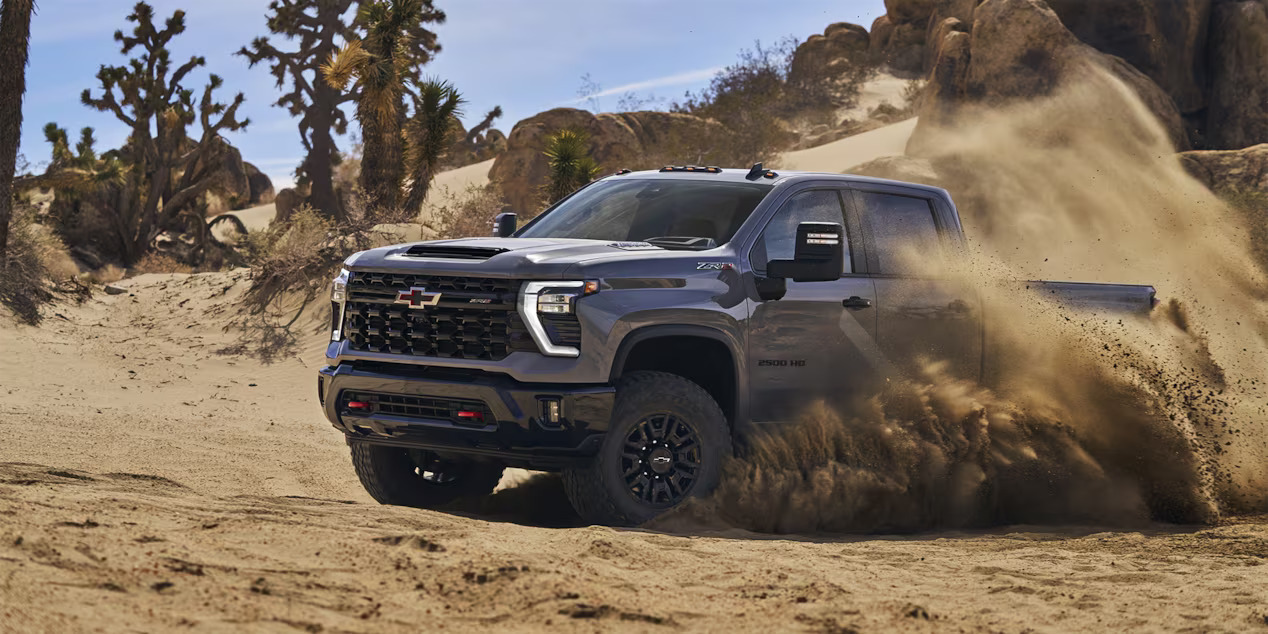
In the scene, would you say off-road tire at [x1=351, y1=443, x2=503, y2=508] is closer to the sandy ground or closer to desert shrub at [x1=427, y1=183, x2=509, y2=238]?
the sandy ground

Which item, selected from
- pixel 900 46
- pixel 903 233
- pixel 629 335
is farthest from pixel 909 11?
pixel 629 335

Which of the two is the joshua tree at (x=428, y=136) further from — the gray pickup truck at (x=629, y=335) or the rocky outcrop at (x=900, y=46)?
the rocky outcrop at (x=900, y=46)

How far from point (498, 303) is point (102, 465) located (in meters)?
3.51

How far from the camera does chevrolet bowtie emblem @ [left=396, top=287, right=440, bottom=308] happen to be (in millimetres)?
6320

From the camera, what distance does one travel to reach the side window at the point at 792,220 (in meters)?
6.98

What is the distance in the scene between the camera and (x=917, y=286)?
25.3 feet

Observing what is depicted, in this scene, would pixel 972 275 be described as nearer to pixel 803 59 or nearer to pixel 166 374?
pixel 166 374

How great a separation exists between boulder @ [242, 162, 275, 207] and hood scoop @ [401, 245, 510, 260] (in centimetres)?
6087

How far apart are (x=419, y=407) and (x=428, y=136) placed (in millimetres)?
18014

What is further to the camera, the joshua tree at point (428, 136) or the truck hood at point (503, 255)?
the joshua tree at point (428, 136)

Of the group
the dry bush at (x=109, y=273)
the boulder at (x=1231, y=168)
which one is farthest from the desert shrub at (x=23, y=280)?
the boulder at (x=1231, y=168)

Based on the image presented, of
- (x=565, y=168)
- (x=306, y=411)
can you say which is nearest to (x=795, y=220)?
(x=306, y=411)

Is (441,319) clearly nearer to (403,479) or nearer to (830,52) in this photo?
(403,479)

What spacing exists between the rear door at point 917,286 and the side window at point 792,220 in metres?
0.23
